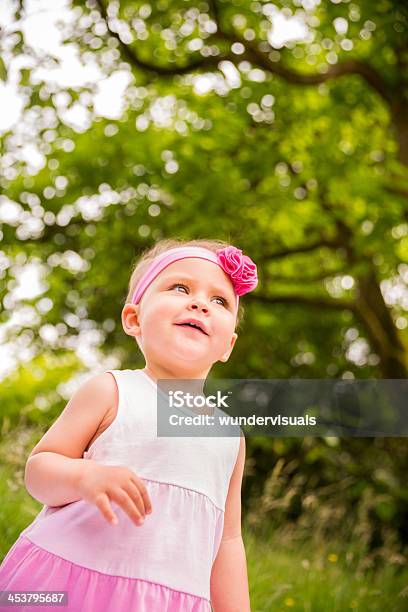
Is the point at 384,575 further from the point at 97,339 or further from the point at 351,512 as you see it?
the point at 97,339

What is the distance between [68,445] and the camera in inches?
73.8

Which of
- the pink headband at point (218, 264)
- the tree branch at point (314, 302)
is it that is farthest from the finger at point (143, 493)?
the tree branch at point (314, 302)

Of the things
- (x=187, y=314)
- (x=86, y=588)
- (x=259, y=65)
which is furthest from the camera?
(x=259, y=65)

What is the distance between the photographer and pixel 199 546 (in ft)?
6.22

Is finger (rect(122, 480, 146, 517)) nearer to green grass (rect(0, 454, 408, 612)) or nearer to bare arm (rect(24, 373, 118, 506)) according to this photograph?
bare arm (rect(24, 373, 118, 506))

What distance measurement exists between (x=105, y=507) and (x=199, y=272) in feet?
2.51


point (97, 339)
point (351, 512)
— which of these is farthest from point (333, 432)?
point (97, 339)

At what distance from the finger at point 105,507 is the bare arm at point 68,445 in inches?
5.2

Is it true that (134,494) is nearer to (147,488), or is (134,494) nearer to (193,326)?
(147,488)

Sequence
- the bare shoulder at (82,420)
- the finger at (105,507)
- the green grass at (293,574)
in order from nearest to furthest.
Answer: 1. the finger at (105,507)
2. the bare shoulder at (82,420)
3. the green grass at (293,574)

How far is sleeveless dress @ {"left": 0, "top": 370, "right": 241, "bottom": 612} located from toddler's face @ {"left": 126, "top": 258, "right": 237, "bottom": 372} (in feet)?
0.48

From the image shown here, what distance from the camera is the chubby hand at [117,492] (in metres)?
1.61

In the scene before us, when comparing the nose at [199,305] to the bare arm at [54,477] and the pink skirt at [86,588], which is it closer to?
the bare arm at [54,477]

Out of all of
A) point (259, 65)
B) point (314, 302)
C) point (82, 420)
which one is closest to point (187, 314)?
point (82, 420)
